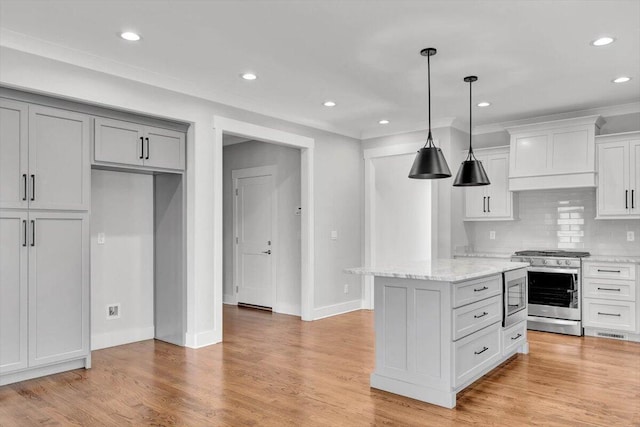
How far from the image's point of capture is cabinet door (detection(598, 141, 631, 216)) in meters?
5.20

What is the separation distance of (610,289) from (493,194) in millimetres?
1751

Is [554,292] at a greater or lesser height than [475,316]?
lesser

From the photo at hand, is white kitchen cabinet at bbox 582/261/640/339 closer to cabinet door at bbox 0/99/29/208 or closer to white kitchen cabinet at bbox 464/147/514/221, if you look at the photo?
white kitchen cabinet at bbox 464/147/514/221

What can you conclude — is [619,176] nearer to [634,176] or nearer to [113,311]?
[634,176]

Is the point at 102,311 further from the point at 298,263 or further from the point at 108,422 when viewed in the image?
the point at 298,263

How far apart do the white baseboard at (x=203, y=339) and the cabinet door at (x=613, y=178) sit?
14.6ft

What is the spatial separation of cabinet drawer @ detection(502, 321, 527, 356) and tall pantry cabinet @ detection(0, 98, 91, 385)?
11.6 ft

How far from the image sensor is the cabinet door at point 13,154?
3535 millimetres

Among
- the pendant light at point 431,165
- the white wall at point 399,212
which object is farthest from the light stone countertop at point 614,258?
the pendant light at point 431,165

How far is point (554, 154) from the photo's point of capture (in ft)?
18.3

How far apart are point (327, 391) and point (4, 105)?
3.22 metres

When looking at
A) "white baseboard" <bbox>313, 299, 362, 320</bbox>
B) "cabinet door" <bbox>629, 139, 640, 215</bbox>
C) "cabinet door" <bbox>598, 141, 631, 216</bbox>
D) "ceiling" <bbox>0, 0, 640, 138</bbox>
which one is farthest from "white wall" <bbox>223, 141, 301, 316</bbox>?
"cabinet door" <bbox>629, 139, 640, 215</bbox>

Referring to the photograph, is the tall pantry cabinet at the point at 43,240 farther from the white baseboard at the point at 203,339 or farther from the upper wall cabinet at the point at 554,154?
the upper wall cabinet at the point at 554,154

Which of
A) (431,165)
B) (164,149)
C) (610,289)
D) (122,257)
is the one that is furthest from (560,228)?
(122,257)
